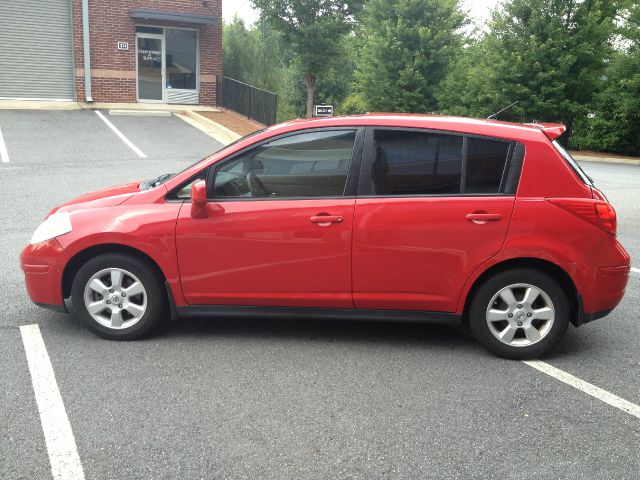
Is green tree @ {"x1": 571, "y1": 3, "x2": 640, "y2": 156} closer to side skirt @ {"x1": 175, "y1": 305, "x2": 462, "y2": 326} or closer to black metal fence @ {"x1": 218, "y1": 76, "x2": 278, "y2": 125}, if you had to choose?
black metal fence @ {"x1": 218, "y1": 76, "x2": 278, "y2": 125}

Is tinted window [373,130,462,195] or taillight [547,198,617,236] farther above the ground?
tinted window [373,130,462,195]

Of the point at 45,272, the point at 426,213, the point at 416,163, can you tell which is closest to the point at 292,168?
the point at 416,163

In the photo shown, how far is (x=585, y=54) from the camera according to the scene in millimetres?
21594

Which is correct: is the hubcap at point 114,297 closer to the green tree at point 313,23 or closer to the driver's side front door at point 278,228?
the driver's side front door at point 278,228

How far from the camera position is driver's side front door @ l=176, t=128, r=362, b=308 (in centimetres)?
436

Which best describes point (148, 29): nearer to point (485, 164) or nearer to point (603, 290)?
point (485, 164)

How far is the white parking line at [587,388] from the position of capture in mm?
3711

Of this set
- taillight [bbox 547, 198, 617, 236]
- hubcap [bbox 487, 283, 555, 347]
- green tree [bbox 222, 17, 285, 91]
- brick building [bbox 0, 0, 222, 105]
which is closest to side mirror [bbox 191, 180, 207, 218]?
hubcap [bbox 487, 283, 555, 347]

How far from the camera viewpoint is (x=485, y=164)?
170 inches

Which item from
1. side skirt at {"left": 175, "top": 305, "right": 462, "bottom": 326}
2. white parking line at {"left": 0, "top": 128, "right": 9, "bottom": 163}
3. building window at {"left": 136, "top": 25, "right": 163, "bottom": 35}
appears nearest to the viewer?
side skirt at {"left": 175, "top": 305, "right": 462, "bottom": 326}

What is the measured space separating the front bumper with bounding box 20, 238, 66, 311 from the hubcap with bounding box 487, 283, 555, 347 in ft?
9.92

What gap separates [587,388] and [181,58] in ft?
73.3

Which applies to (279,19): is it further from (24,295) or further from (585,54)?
(24,295)

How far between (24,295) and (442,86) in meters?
22.5
